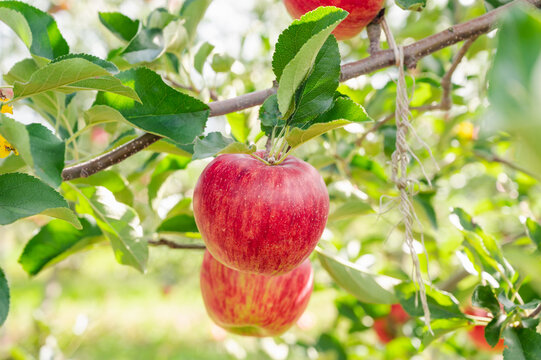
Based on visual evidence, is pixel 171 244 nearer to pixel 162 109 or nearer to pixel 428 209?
pixel 162 109

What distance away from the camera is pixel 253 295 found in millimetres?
903

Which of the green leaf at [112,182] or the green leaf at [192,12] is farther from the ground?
the green leaf at [192,12]

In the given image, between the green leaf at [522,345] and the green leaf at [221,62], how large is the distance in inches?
31.2

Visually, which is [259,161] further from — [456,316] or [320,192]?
[456,316]

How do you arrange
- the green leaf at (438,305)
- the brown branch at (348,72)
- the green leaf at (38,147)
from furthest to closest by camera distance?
the green leaf at (438,305)
the brown branch at (348,72)
the green leaf at (38,147)

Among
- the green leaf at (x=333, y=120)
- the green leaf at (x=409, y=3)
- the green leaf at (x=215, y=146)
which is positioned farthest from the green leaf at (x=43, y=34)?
the green leaf at (x=409, y=3)

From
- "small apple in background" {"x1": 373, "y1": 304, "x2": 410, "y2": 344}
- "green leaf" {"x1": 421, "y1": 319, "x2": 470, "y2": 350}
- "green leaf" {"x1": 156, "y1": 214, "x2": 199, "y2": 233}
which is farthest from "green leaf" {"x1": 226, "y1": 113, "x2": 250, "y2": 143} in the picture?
"small apple in background" {"x1": 373, "y1": 304, "x2": 410, "y2": 344}

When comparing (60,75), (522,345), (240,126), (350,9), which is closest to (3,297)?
(60,75)

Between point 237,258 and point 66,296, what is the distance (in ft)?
21.4

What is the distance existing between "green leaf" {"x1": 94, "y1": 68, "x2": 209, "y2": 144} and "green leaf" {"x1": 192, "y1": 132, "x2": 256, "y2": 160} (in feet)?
0.10

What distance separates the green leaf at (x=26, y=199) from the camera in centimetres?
55

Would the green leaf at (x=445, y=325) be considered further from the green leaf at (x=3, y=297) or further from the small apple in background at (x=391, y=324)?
the small apple in background at (x=391, y=324)

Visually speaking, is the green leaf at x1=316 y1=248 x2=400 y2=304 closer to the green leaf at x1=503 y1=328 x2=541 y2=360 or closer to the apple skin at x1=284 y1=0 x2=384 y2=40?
the green leaf at x1=503 y1=328 x2=541 y2=360

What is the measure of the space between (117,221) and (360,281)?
0.45 meters
